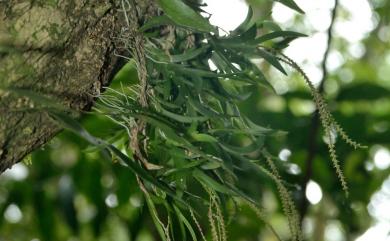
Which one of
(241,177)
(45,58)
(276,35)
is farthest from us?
(241,177)

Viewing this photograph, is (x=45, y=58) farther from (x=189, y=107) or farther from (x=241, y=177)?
(x=241, y=177)

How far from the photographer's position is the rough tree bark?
1.18ft

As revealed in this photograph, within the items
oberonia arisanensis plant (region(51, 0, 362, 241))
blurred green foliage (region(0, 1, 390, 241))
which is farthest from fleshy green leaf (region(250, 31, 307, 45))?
blurred green foliage (region(0, 1, 390, 241))

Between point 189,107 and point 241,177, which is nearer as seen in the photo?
point 189,107

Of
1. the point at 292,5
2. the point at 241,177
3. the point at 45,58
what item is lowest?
the point at 45,58

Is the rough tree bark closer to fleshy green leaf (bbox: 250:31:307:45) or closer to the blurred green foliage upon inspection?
fleshy green leaf (bbox: 250:31:307:45)

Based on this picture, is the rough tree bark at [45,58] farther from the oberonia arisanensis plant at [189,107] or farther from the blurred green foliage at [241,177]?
the blurred green foliage at [241,177]

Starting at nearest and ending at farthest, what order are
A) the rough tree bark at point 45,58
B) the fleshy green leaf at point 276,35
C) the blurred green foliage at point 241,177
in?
the rough tree bark at point 45,58
the fleshy green leaf at point 276,35
the blurred green foliage at point 241,177

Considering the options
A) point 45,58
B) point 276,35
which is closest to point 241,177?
point 276,35

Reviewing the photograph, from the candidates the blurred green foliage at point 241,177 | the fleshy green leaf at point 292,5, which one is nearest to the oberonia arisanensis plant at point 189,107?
the fleshy green leaf at point 292,5

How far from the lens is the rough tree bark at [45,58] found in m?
0.36

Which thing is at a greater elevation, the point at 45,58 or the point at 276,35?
the point at 276,35

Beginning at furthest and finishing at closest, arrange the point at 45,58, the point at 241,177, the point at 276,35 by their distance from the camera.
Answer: the point at 241,177 < the point at 276,35 < the point at 45,58

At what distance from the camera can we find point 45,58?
375 millimetres
